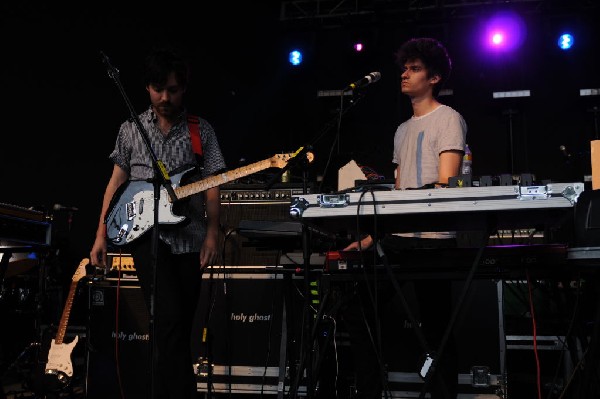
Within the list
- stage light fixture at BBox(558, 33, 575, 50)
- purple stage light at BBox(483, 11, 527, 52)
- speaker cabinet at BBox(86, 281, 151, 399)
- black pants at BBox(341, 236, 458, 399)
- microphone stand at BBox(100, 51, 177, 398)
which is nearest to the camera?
microphone stand at BBox(100, 51, 177, 398)

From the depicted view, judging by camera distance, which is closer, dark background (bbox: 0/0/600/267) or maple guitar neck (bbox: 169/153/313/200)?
maple guitar neck (bbox: 169/153/313/200)

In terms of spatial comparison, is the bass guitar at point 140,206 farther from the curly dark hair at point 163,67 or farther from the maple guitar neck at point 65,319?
the maple guitar neck at point 65,319

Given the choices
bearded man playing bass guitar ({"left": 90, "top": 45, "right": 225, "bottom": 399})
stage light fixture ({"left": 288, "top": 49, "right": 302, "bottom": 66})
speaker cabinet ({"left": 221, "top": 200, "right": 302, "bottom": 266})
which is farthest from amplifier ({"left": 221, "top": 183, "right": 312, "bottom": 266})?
stage light fixture ({"left": 288, "top": 49, "right": 302, "bottom": 66})

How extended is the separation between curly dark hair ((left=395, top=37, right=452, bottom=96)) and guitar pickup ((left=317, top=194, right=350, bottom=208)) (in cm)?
117

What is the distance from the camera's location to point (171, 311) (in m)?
2.77

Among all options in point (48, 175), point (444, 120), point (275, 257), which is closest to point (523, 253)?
point (444, 120)

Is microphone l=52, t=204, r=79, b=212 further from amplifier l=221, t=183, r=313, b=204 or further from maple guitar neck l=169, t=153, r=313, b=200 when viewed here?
maple guitar neck l=169, t=153, r=313, b=200

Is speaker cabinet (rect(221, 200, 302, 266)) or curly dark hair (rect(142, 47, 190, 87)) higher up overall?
curly dark hair (rect(142, 47, 190, 87))

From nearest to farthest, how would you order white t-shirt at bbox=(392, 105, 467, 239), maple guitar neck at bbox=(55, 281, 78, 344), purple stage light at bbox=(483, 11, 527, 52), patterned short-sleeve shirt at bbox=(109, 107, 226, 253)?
1. white t-shirt at bbox=(392, 105, 467, 239)
2. patterned short-sleeve shirt at bbox=(109, 107, 226, 253)
3. maple guitar neck at bbox=(55, 281, 78, 344)
4. purple stage light at bbox=(483, 11, 527, 52)

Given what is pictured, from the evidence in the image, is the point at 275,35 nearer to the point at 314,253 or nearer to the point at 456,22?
the point at 456,22

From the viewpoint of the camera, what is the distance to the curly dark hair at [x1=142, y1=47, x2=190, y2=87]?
303cm

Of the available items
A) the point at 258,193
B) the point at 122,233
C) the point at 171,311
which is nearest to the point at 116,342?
the point at 258,193

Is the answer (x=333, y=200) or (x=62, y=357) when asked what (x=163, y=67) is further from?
(x=62, y=357)

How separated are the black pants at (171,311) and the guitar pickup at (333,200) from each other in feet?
2.80
